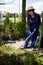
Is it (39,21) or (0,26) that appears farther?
(0,26)

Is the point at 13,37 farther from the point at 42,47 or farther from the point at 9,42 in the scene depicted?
the point at 42,47

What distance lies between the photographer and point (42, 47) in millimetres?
8922

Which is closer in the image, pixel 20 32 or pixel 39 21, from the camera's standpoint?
pixel 39 21

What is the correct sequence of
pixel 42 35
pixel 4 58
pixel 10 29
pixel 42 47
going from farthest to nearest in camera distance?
pixel 10 29
pixel 42 47
pixel 42 35
pixel 4 58

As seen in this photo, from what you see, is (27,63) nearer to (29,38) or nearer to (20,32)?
(29,38)

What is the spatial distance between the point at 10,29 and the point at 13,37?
47 centimetres

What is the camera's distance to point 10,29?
37.0ft

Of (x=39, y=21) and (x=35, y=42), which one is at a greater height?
(x=39, y=21)

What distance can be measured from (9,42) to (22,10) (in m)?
2.16

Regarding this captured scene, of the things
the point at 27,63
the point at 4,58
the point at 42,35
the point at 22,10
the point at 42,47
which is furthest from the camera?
the point at 22,10

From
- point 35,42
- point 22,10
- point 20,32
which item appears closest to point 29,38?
point 35,42

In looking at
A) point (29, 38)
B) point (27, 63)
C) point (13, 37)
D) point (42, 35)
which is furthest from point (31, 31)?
point (27, 63)

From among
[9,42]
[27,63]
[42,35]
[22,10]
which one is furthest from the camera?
[22,10]

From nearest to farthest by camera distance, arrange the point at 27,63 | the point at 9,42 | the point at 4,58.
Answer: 1. the point at 27,63
2. the point at 4,58
3. the point at 9,42
